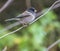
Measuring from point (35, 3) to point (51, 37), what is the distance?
0.50 metres

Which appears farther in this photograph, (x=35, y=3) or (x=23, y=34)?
(x=35, y=3)

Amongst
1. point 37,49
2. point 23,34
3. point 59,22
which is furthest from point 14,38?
point 59,22

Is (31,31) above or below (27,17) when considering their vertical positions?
above

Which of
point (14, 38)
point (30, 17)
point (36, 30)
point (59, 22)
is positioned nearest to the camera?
point (30, 17)

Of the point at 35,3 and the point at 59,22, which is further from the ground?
the point at 35,3

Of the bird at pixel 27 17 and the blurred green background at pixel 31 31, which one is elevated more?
the blurred green background at pixel 31 31

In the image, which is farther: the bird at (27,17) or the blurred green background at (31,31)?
the blurred green background at (31,31)

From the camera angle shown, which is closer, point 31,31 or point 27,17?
point 27,17

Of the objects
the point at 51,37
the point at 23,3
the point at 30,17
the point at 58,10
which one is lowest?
the point at 30,17

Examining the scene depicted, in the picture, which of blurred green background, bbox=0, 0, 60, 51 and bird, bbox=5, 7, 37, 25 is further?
blurred green background, bbox=0, 0, 60, 51

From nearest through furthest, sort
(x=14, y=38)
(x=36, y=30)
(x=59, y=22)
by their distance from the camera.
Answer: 1. (x=36, y=30)
2. (x=14, y=38)
3. (x=59, y=22)

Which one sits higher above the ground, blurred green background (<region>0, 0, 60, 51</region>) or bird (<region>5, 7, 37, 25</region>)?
blurred green background (<region>0, 0, 60, 51</region>)

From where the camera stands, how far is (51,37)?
11.0ft

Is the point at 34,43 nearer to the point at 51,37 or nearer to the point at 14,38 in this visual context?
the point at 14,38
